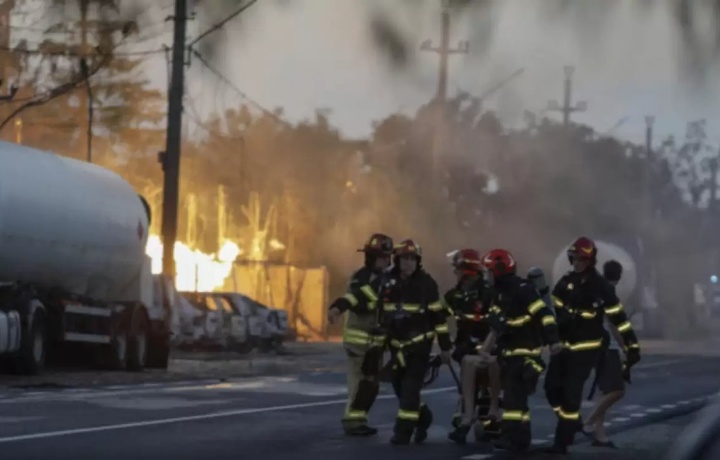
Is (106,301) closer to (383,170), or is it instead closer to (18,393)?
(18,393)

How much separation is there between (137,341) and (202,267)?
19.2 metres

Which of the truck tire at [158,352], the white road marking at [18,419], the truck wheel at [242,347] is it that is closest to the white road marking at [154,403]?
the white road marking at [18,419]

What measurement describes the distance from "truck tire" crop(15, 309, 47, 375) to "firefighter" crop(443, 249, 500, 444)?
12.0 metres

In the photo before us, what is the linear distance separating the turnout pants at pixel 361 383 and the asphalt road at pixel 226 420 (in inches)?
10.4

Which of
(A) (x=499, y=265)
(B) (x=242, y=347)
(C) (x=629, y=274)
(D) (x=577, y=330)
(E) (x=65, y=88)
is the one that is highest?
(C) (x=629, y=274)

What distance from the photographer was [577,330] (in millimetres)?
14828

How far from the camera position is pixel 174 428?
54.3 feet

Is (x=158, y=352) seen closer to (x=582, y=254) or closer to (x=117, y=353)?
(x=117, y=353)

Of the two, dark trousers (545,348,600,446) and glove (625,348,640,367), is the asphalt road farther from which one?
glove (625,348,640,367)

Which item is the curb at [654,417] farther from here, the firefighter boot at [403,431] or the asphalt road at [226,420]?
the firefighter boot at [403,431]

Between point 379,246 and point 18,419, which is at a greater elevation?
point 379,246

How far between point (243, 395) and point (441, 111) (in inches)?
673

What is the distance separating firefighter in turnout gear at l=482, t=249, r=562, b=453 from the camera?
1476 centimetres

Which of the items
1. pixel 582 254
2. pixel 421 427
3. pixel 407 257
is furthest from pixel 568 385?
pixel 407 257
